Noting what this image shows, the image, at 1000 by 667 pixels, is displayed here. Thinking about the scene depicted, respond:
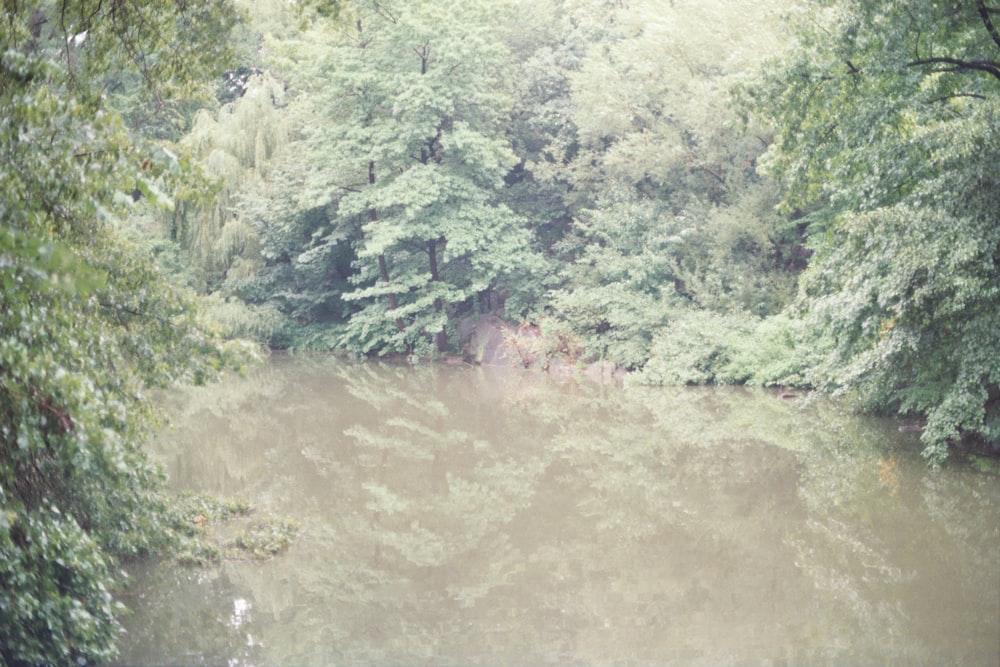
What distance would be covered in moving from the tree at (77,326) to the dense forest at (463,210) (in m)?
0.02

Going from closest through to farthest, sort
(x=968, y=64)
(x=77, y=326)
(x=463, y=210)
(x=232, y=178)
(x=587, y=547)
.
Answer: (x=77, y=326) → (x=587, y=547) → (x=968, y=64) → (x=463, y=210) → (x=232, y=178)

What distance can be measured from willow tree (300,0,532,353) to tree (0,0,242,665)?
14170 millimetres

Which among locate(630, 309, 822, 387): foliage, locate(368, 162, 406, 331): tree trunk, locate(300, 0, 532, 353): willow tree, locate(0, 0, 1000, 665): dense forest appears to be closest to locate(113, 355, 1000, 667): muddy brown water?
locate(0, 0, 1000, 665): dense forest

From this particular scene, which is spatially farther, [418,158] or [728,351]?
[418,158]

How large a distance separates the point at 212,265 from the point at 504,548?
667 inches

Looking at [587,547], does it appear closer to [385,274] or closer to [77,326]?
[77,326]

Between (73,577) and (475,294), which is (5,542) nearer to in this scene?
(73,577)

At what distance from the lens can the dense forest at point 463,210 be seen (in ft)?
14.6

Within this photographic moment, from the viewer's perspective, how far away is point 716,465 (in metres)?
11.4

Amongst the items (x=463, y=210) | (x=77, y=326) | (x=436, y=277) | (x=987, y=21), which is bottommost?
(x=436, y=277)

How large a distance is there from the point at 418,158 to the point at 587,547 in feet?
50.9

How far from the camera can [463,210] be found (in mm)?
21516

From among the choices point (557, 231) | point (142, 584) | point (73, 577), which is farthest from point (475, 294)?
point (73, 577)

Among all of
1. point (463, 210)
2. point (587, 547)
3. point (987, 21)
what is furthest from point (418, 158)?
point (587, 547)
